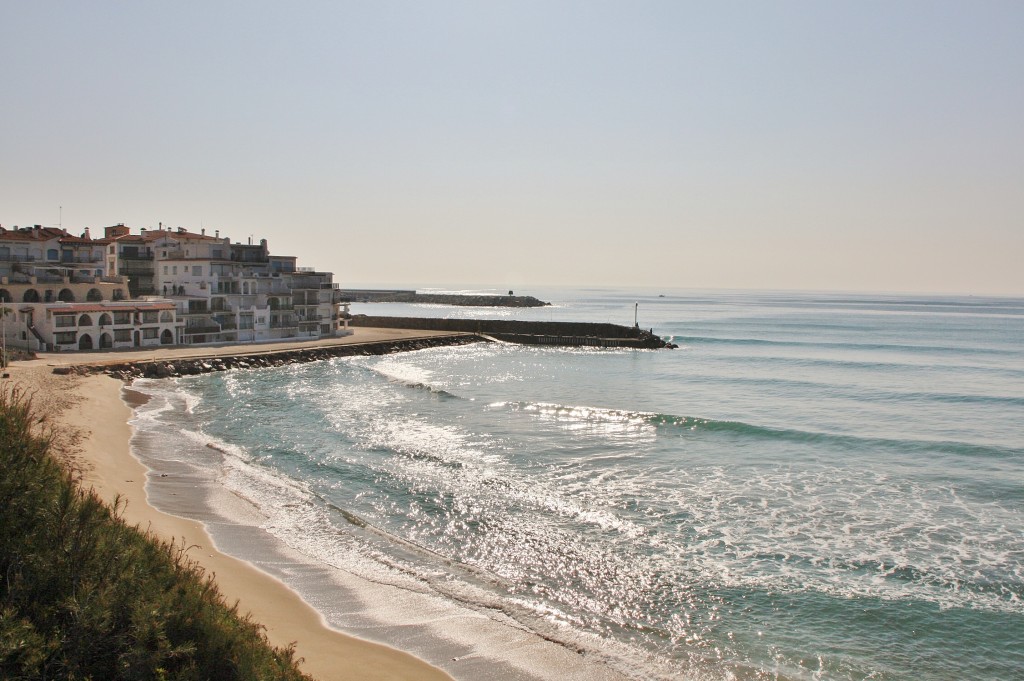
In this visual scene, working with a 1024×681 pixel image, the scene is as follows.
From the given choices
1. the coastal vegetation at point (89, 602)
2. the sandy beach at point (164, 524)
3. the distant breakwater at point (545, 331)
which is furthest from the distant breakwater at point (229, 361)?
the coastal vegetation at point (89, 602)

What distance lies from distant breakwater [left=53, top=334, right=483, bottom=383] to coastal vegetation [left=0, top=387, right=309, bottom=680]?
147 feet

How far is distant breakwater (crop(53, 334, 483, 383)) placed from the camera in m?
53.1

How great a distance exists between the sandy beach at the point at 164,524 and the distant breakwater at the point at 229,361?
276 cm

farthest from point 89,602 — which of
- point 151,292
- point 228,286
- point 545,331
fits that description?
point 545,331

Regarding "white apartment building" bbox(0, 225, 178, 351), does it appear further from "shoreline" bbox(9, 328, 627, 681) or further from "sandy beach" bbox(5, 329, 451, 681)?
"shoreline" bbox(9, 328, 627, 681)

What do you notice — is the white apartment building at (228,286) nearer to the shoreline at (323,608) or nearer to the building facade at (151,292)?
the building facade at (151,292)

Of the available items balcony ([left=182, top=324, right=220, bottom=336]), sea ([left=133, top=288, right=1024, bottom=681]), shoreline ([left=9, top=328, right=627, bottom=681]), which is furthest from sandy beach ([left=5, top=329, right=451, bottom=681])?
balcony ([left=182, top=324, right=220, bottom=336])

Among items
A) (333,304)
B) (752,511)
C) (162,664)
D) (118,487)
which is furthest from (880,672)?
(333,304)

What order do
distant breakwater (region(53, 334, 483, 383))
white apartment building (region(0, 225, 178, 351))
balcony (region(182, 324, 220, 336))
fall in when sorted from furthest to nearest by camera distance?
1. balcony (region(182, 324, 220, 336))
2. white apartment building (region(0, 225, 178, 351))
3. distant breakwater (region(53, 334, 483, 383))

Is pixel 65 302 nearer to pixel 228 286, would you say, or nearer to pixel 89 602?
pixel 228 286

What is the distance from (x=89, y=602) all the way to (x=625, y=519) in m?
17.4

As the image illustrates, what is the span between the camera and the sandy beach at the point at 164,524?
14.0 m

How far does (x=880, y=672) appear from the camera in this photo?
14844mm

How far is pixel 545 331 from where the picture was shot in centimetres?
10106
